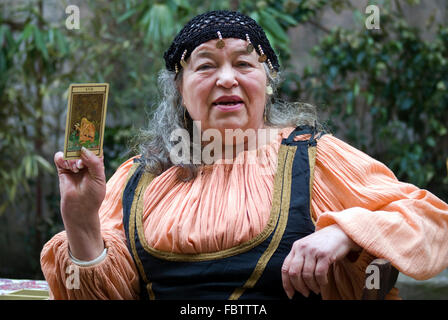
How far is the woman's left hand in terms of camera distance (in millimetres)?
1486

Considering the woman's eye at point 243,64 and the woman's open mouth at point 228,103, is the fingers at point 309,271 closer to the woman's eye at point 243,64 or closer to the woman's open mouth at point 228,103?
the woman's open mouth at point 228,103

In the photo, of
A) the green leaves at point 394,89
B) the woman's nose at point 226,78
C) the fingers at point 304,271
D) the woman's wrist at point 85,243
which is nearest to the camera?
the fingers at point 304,271

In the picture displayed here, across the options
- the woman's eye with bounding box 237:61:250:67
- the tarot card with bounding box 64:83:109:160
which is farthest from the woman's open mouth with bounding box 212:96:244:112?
the tarot card with bounding box 64:83:109:160

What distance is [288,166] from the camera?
1777 mm

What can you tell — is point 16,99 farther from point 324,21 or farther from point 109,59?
point 324,21

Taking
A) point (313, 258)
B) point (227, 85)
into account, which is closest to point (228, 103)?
point (227, 85)

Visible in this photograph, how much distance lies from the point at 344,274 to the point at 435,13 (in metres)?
3.11

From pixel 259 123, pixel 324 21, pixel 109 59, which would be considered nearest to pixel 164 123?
pixel 259 123

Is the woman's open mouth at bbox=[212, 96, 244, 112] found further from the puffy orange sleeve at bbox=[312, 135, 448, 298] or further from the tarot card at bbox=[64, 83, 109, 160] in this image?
the tarot card at bbox=[64, 83, 109, 160]

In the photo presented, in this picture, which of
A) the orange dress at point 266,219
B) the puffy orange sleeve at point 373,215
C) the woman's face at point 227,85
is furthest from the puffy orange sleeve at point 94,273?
the puffy orange sleeve at point 373,215

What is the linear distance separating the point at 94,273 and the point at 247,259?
0.44 metres

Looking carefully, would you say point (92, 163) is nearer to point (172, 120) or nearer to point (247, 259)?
point (247, 259)

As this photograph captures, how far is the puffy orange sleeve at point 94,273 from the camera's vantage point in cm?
167

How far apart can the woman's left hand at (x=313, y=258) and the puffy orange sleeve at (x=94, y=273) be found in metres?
0.50
